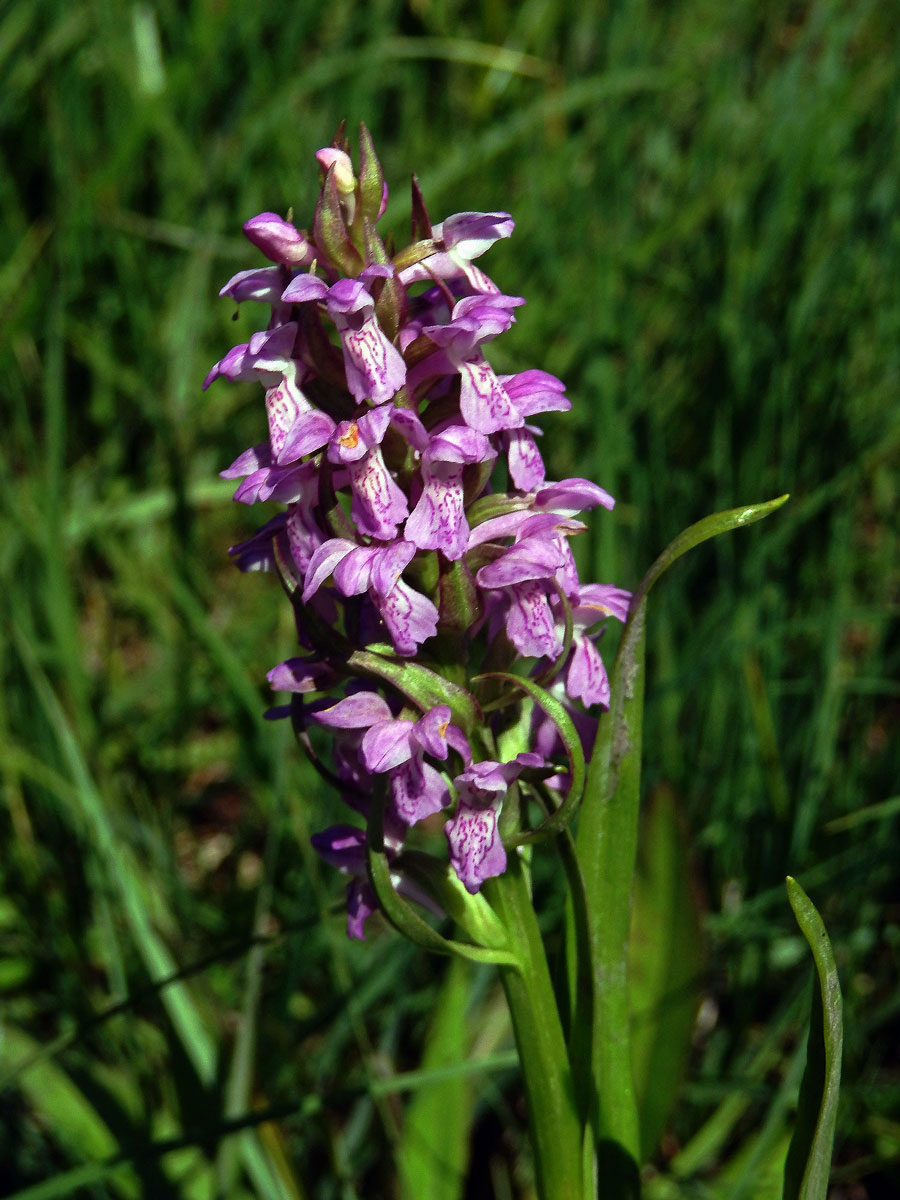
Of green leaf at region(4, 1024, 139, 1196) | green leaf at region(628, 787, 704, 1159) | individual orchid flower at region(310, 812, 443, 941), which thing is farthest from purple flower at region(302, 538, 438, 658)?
green leaf at region(4, 1024, 139, 1196)

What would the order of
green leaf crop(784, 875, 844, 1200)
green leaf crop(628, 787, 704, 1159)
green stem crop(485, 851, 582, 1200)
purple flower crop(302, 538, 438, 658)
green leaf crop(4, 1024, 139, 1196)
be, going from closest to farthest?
green leaf crop(784, 875, 844, 1200)
purple flower crop(302, 538, 438, 658)
green stem crop(485, 851, 582, 1200)
green leaf crop(628, 787, 704, 1159)
green leaf crop(4, 1024, 139, 1196)

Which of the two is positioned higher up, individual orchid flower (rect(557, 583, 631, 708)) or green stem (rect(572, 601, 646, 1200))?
individual orchid flower (rect(557, 583, 631, 708))

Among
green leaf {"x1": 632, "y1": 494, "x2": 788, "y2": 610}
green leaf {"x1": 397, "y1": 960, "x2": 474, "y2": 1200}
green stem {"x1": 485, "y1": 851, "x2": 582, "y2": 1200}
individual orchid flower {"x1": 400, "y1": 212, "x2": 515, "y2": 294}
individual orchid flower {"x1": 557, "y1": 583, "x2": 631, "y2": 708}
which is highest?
individual orchid flower {"x1": 400, "y1": 212, "x2": 515, "y2": 294}

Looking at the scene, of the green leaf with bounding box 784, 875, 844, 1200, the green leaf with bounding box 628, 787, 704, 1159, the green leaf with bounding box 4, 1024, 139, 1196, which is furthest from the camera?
the green leaf with bounding box 4, 1024, 139, 1196

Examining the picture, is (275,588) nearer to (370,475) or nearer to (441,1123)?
(441,1123)

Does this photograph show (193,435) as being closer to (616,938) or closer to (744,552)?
(744,552)

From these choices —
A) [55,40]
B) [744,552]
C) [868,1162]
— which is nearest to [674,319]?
[744,552]

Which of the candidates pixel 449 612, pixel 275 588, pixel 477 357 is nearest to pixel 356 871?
pixel 449 612

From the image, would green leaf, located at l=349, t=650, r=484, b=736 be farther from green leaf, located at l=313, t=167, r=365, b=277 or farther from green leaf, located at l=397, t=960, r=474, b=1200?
green leaf, located at l=397, t=960, r=474, b=1200
